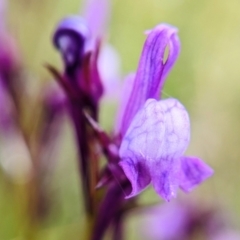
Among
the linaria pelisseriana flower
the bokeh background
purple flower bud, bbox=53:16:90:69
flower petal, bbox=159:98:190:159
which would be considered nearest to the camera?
flower petal, bbox=159:98:190:159

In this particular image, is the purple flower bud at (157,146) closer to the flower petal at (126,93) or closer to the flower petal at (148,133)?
the flower petal at (148,133)

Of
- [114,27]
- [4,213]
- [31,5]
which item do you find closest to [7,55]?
[4,213]

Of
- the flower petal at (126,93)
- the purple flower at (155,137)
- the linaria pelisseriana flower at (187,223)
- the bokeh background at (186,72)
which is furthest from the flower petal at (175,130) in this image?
the bokeh background at (186,72)

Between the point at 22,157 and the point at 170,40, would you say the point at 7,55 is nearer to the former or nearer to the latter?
the point at 22,157

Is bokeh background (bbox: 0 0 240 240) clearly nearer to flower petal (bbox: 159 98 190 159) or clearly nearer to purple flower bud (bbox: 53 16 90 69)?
purple flower bud (bbox: 53 16 90 69)

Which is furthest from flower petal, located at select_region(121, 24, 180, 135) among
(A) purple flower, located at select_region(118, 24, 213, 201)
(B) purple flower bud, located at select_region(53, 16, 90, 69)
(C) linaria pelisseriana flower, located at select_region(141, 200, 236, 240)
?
(C) linaria pelisseriana flower, located at select_region(141, 200, 236, 240)

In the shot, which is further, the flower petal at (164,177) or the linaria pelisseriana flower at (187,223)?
the linaria pelisseriana flower at (187,223)
